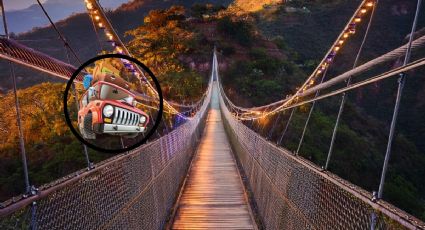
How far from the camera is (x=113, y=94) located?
1344mm

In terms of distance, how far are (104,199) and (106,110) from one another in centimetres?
112

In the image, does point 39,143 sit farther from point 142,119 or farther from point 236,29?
point 236,29

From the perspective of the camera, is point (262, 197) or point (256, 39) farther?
point (256, 39)

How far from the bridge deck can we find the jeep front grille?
3468 millimetres

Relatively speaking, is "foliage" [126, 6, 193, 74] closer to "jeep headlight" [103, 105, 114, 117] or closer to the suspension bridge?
the suspension bridge

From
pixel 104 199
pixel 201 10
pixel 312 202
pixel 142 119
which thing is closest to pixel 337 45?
pixel 312 202

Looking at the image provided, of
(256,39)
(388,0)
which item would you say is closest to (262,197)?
(256,39)

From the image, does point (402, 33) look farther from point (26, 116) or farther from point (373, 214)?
point (373, 214)

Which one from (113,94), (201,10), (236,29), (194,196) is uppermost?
(201,10)

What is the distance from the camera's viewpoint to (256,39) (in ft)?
95.6

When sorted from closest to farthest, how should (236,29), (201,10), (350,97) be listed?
(236,29) → (350,97) → (201,10)

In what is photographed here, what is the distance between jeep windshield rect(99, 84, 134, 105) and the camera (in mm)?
1318

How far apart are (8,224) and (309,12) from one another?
156 feet

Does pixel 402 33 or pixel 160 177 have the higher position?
pixel 402 33
